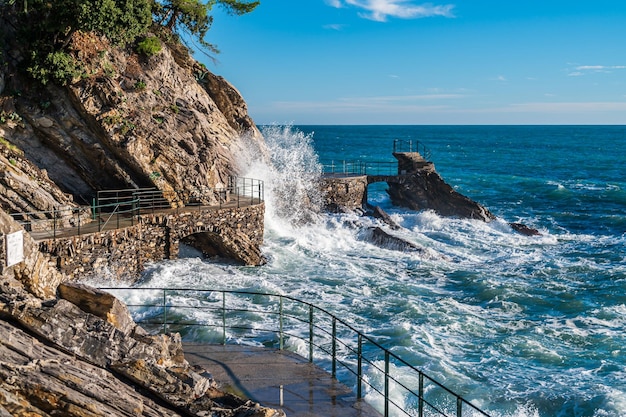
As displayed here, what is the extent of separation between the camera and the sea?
14.1m

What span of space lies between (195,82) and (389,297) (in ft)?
52.1

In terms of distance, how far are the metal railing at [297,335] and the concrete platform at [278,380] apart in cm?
45

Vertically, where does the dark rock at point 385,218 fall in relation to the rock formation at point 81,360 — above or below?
below

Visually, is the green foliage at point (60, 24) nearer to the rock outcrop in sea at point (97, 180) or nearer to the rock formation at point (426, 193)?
the rock outcrop in sea at point (97, 180)

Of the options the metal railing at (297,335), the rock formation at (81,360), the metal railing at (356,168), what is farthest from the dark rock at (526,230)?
the rock formation at (81,360)

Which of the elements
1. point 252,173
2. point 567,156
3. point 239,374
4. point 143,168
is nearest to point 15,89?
point 143,168

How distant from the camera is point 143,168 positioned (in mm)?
23203

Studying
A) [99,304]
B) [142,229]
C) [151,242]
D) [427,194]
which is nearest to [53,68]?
[142,229]

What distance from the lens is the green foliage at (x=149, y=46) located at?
26.5 metres

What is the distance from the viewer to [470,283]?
73.6ft

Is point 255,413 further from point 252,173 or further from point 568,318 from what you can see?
point 252,173

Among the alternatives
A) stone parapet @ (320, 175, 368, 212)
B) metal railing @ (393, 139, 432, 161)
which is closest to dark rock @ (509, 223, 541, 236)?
metal railing @ (393, 139, 432, 161)

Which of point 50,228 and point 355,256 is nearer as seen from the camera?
point 50,228

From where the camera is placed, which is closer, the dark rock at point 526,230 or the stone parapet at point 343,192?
the dark rock at point 526,230
